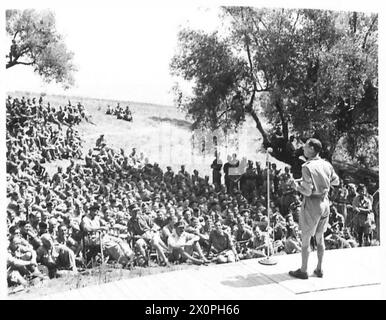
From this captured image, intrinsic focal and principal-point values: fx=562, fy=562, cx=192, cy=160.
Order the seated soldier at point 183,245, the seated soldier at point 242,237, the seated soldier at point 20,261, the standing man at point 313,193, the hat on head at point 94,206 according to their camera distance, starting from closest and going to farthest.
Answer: the standing man at point 313,193 → the seated soldier at point 20,261 → the hat on head at point 94,206 → the seated soldier at point 183,245 → the seated soldier at point 242,237

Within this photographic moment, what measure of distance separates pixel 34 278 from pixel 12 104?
94.8 inches

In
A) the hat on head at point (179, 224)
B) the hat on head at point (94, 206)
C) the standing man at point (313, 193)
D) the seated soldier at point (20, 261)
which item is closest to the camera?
the standing man at point (313, 193)

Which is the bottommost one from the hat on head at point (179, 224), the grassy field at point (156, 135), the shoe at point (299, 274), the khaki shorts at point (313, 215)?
the shoe at point (299, 274)

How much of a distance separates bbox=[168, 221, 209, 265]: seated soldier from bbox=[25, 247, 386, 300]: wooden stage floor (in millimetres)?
228

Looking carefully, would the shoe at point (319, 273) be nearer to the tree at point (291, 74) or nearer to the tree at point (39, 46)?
the tree at point (291, 74)

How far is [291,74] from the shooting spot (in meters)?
9.39

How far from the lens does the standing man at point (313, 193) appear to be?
7270 mm

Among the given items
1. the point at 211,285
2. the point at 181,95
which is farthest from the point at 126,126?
the point at 211,285

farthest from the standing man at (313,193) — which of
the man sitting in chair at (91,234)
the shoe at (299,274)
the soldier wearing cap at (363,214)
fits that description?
the man sitting in chair at (91,234)

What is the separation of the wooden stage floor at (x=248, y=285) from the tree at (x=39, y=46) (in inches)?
120

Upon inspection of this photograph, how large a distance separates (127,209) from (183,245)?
1.00 metres

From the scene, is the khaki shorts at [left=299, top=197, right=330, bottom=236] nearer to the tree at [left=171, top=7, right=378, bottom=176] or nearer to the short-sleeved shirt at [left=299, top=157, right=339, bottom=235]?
the short-sleeved shirt at [left=299, top=157, right=339, bottom=235]

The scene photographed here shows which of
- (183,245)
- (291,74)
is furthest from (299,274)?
(291,74)

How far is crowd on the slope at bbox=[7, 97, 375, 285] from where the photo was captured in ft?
25.6
